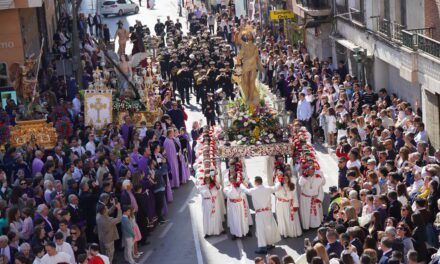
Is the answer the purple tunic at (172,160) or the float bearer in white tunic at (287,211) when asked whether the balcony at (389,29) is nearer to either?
the purple tunic at (172,160)

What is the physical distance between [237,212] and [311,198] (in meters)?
1.49

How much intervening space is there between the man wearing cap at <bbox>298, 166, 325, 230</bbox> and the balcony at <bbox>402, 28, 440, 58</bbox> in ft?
23.2

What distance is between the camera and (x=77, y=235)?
19453 millimetres

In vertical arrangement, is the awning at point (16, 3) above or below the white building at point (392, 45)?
above

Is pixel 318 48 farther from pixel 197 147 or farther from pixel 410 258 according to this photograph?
pixel 410 258

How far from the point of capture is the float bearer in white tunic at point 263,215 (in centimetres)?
2194

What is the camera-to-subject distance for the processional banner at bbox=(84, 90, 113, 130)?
100 feet

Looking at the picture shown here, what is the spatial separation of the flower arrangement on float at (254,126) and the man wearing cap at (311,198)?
89.2 inches

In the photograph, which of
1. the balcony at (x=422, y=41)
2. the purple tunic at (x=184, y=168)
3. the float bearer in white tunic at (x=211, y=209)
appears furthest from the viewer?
the balcony at (x=422, y=41)

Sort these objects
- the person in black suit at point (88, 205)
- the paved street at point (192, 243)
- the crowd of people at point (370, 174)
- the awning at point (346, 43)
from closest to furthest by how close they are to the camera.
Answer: the crowd of people at point (370, 174) < the person in black suit at point (88, 205) < the paved street at point (192, 243) < the awning at point (346, 43)

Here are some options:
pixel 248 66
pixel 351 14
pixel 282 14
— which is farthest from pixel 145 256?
pixel 282 14

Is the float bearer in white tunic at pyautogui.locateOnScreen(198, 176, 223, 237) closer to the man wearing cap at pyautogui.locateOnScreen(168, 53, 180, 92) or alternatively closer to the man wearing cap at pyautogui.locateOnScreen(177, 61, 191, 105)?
the man wearing cap at pyautogui.locateOnScreen(177, 61, 191, 105)

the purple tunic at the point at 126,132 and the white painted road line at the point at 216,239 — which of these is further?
the purple tunic at the point at 126,132

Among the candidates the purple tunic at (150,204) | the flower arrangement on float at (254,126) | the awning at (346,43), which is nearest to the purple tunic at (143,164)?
the purple tunic at (150,204)
